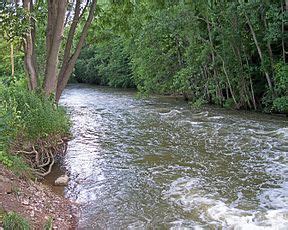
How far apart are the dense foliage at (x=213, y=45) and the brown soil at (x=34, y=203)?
7.19m

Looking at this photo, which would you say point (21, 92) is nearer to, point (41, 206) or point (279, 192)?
point (41, 206)

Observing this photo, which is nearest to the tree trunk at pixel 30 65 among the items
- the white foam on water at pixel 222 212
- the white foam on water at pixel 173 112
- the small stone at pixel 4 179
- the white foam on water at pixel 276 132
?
the small stone at pixel 4 179

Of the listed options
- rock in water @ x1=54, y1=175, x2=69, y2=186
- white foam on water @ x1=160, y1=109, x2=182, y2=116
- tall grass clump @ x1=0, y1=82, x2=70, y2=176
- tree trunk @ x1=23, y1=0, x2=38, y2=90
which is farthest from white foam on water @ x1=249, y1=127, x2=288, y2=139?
tree trunk @ x1=23, y1=0, x2=38, y2=90

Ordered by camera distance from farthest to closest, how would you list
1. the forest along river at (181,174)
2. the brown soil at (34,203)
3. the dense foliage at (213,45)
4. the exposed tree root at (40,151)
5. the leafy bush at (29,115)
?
the dense foliage at (213,45) → the exposed tree root at (40,151) → the leafy bush at (29,115) → the forest along river at (181,174) → the brown soil at (34,203)

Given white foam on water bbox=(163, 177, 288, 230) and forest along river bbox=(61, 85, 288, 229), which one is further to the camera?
forest along river bbox=(61, 85, 288, 229)

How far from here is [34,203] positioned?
579 centimetres

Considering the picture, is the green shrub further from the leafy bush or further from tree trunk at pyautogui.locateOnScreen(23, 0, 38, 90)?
tree trunk at pyautogui.locateOnScreen(23, 0, 38, 90)

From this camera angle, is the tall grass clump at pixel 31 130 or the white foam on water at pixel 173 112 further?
the white foam on water at pixel 173 112

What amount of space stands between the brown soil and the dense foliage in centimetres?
719

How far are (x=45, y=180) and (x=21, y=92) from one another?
2178mm

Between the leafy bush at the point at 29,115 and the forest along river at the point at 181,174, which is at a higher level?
the leafy bush at the point at 29,115

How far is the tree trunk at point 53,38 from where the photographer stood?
1005 centimetres

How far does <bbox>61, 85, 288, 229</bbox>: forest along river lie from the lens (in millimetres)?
6212

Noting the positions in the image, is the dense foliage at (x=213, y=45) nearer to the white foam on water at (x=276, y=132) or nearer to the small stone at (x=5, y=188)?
the white foam on water at (x=276, y=132)
